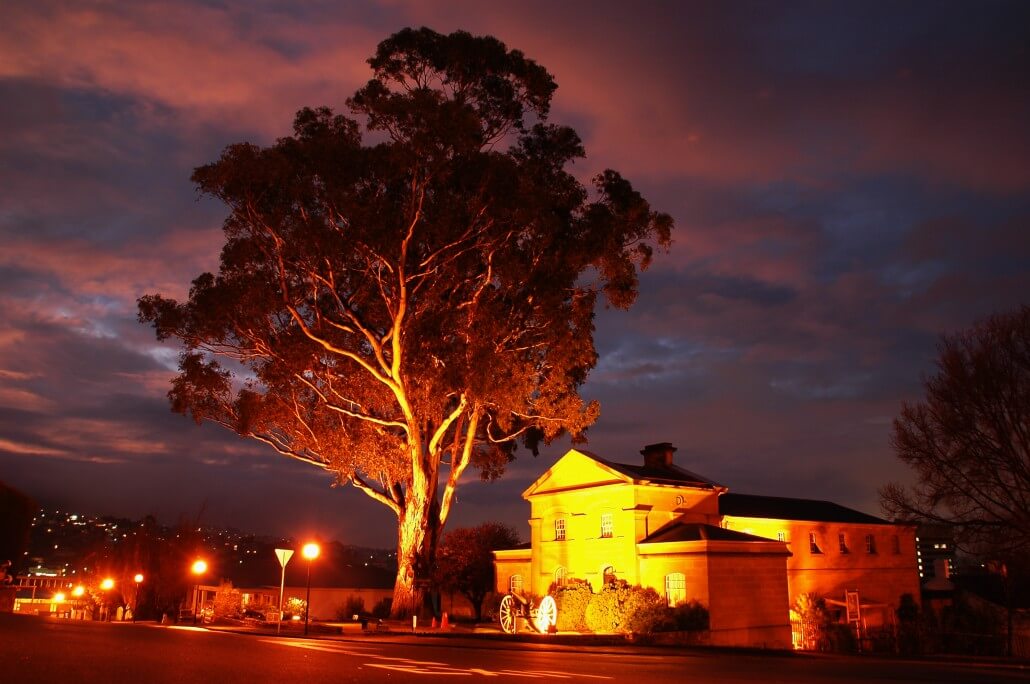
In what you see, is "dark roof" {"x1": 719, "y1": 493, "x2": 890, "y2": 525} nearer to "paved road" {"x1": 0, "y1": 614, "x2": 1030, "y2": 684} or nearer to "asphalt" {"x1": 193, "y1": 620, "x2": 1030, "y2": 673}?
"asphalt" {"x1": 193, "y1": 620, "x2": 1030, "y2": 673}

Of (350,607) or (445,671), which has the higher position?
(445,671)

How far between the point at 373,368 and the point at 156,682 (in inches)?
770

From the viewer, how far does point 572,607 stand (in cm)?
3222

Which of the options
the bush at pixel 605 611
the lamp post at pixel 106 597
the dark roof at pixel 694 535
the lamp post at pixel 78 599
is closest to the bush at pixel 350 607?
the lamp post at pixel 106 597

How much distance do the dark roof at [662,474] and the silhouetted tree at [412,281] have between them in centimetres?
719

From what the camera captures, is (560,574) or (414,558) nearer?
(414,558)

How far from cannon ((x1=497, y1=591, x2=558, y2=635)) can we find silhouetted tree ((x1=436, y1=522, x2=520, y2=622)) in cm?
1649

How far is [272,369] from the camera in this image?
98.7ft

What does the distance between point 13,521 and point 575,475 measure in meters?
23.4

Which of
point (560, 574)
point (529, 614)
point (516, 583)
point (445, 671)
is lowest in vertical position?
point (529, 614)

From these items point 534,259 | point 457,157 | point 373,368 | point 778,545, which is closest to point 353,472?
point 373,368

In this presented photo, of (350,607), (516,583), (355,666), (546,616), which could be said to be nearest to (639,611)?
(546,616)

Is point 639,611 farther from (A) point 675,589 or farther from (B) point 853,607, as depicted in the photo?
(B) point 853,607

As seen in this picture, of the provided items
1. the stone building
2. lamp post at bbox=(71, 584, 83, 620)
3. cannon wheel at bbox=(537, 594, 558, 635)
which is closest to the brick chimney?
the stone building
